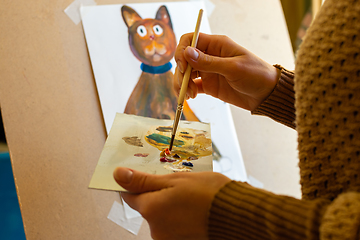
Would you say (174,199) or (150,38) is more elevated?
(150,38)

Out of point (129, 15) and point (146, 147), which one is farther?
point (129, 15)

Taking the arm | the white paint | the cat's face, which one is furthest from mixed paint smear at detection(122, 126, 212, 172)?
the white paint

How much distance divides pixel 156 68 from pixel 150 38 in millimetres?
81

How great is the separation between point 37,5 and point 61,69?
0.55 feet

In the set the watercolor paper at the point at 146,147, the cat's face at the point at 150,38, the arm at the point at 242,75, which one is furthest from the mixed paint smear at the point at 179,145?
the cat's face at the point at 150,38

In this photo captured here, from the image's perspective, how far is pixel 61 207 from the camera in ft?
1.68

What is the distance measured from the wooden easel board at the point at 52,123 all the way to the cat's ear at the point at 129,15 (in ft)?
0.09

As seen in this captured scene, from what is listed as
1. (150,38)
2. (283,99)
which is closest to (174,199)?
(283,99)

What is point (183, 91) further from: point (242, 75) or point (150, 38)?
point (150, 38)

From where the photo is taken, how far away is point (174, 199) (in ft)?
1.10

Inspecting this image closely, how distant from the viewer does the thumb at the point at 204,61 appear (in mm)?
486

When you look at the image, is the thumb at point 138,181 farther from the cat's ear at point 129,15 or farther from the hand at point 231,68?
the cat's ear at point 129,15

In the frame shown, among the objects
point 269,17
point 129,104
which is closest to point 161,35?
point 129,104

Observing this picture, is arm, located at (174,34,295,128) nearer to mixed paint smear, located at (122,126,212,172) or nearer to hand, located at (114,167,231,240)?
mixed paint smear, located at (122,126,212,172)
